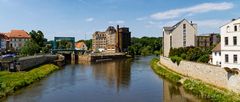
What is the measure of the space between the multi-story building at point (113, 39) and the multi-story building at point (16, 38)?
146 feet

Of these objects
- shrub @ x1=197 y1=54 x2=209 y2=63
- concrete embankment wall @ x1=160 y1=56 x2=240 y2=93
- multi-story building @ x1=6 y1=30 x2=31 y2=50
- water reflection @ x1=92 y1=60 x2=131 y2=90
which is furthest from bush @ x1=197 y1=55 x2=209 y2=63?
multi-story building @ x1=6 y1=30 x2=31 y2=50

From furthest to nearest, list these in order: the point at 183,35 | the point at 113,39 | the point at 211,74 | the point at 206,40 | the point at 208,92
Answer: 1. the point at 113,39
2. the point at 206,40
3. the point at 183,35
4. the point at 211,74
5. the point at 208,92

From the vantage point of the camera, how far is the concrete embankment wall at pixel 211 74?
91.5 feet

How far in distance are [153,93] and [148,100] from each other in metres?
4.30

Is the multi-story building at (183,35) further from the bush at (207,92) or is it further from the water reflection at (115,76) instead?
the bush at (207,92)

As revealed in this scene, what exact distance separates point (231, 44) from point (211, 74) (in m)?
3.68

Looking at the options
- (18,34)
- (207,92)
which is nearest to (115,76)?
(207,92)

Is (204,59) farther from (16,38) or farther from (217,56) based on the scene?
(16,38)

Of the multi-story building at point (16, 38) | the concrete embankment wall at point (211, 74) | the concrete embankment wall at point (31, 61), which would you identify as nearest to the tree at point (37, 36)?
the multi-story building at point (16, 38)

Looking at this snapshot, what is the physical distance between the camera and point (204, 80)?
35312mm

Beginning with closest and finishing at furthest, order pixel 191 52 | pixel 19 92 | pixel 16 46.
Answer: pixel 19 92
pixel 191 52
pixel 16 46

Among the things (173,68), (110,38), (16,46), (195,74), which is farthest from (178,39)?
(110,38)

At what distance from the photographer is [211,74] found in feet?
109

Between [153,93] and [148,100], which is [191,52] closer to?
[153,93]
